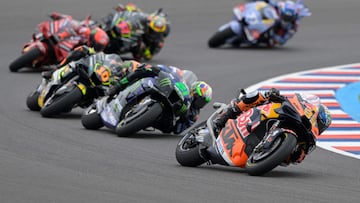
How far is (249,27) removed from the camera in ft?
77.7

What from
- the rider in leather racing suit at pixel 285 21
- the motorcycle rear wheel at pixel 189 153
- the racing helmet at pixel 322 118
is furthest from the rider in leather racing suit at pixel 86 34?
the racing helmet at pixel 322 118

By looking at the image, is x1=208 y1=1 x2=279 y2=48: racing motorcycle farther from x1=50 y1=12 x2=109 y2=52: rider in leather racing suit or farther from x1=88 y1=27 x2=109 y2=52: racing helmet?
x1=88 y1=27 x2=109 y2=52: racing helmet

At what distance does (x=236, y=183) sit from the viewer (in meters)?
10.0

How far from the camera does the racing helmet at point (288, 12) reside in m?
23.2

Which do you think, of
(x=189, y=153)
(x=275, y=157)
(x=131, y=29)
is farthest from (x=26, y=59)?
(x=275, y=157)

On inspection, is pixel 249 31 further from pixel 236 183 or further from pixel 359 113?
pixel 236 183

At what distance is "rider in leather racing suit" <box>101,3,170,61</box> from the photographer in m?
20.8

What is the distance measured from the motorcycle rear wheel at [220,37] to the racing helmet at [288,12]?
3.95 ft

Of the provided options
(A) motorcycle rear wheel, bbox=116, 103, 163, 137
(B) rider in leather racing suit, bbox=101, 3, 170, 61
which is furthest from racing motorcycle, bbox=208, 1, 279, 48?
(A) motorcycle rear wheel, bbox=116, 103, 163, 137

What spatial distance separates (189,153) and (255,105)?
0.88 m

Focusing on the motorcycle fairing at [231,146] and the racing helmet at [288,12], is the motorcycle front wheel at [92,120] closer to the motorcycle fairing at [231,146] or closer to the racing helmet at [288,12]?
the motorcycle fairing at [231,146]

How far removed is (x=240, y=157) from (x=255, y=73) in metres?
9.83

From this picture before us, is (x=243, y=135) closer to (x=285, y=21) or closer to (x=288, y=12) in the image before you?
(x=288, y=12)

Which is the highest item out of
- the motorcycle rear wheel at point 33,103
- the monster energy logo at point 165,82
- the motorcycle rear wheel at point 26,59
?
the monster energy logo at point 165,82
